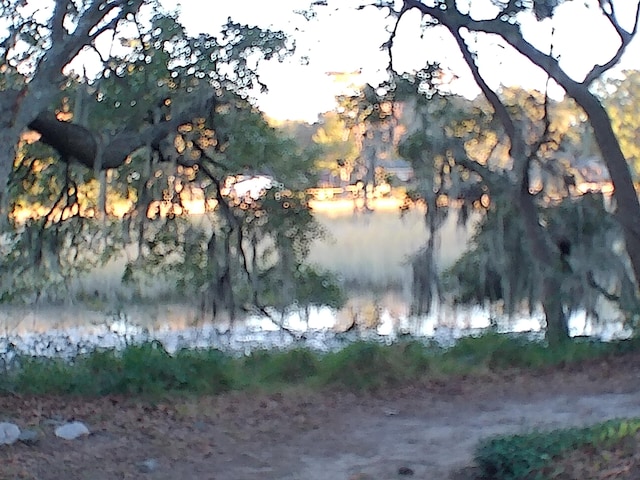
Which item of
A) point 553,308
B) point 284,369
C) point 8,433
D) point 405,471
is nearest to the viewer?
point 405,471

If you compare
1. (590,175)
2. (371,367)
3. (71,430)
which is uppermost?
(590,175)

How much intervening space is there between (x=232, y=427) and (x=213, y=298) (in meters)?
5.30

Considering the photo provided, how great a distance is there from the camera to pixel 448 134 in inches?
499

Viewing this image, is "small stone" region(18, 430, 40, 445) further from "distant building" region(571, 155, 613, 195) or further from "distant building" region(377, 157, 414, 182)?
"distant building" region(571, 155, 613, 195)

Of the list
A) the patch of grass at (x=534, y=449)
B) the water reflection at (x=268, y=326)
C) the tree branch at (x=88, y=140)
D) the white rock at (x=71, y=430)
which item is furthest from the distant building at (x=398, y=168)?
the patch of grass at (x=534, y=449)

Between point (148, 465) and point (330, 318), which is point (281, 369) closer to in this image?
point (148, 465)

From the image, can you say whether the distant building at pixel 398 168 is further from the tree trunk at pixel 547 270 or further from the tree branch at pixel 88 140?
the tree branch at pixel 88 140

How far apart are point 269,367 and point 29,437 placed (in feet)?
13.3

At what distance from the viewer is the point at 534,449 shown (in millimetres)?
5652

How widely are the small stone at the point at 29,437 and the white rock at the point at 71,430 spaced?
0.55ft

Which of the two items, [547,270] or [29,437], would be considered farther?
[547,270]

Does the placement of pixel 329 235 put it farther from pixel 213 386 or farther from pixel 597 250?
pixel 213 386

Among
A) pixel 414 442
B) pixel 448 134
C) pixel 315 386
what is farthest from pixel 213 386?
pixel 448 134

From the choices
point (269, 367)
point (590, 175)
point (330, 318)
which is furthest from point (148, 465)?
point (330, 318)
